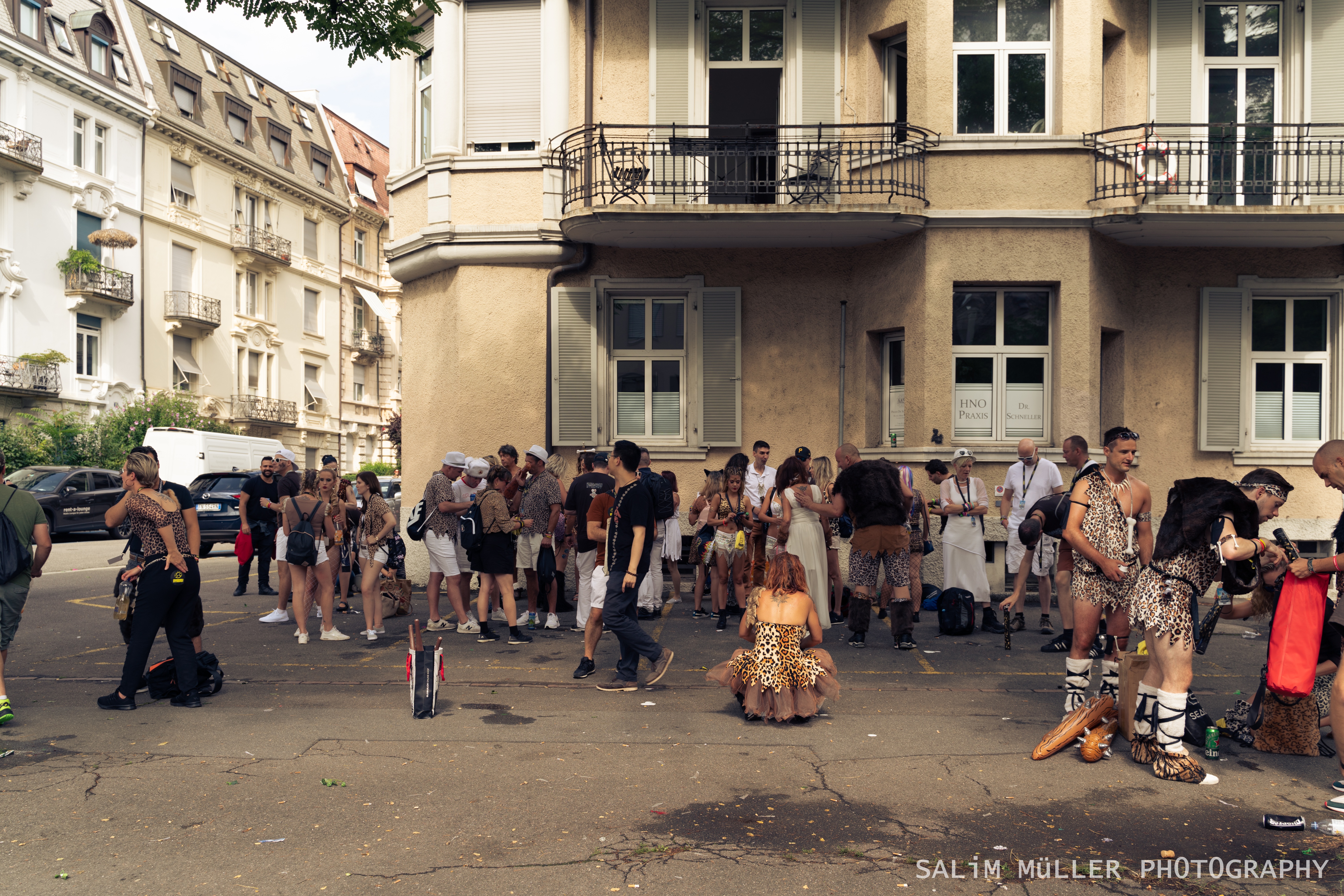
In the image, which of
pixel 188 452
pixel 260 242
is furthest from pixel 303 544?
pixel 260 242

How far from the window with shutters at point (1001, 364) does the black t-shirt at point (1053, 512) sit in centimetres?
456

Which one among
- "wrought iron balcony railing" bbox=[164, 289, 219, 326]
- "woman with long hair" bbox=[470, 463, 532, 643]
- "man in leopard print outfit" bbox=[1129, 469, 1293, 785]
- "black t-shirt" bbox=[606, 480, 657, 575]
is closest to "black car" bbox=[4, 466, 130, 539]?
"wrought iron balcony railing" bbox=[164, 289, 219, 326]

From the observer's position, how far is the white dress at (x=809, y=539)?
9898 millimetres

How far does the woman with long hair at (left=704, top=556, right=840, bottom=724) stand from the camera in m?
6.89

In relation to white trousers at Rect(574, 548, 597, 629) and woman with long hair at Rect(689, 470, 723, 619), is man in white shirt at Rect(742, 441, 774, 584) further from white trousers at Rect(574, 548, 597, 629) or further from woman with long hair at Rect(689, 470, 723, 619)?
white trousers at Rect(574, 548, 597, 629)

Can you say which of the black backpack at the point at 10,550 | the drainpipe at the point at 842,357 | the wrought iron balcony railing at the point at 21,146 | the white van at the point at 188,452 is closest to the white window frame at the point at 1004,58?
the drainpipe at the point at 842,357

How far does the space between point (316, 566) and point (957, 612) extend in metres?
6.39

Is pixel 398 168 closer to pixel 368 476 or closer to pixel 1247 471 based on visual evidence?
pixel 368 476

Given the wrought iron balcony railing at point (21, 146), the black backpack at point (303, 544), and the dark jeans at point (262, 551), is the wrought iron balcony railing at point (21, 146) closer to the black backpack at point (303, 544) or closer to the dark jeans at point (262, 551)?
the dark jeans at point (262, 551)

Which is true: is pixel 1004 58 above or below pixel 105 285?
below

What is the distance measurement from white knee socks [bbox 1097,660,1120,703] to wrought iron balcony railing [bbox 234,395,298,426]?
41.9 meters

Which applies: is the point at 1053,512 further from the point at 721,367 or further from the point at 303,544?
the point at 303,544

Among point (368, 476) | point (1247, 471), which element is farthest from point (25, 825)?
point (1247, 471)

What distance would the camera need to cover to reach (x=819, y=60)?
14.3 m
